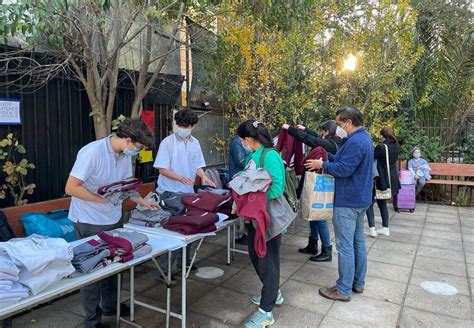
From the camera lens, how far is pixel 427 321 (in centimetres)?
338

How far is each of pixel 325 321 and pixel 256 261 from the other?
0.83 metres

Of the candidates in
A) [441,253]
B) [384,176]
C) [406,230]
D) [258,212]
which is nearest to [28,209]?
[258,212]

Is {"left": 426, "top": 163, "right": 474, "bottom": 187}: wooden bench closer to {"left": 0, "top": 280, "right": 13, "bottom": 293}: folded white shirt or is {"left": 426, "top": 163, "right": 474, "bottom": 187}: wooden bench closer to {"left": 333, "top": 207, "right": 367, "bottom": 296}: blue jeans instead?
{"left": 333, "top": 207, "right": 367, "bottom": 296}: blue jeans

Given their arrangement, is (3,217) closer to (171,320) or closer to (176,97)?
(171,320)

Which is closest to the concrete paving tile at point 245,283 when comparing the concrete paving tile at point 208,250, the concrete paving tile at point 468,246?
the concrete paving tile at point 208,250

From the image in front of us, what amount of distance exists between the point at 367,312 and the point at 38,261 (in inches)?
111

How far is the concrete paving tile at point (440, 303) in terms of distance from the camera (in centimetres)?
357

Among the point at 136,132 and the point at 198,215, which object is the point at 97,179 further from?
the point at 198,215

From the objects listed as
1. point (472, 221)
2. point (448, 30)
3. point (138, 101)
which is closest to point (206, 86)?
point (138, 101)

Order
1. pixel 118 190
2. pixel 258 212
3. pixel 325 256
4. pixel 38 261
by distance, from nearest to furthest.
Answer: pixel 38 261 → pixel 118 190 → pixel 258 212 → pixel 325 256

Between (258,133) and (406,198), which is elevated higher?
(258,133)

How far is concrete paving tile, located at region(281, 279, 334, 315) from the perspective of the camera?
3584 mm

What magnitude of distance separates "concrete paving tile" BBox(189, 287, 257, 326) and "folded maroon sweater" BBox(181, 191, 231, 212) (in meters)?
0.94

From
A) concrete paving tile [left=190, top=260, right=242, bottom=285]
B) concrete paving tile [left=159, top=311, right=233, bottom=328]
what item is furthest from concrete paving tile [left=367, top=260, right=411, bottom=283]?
concrete paving tile [left=159, top=311, right=233, bottom=328]
